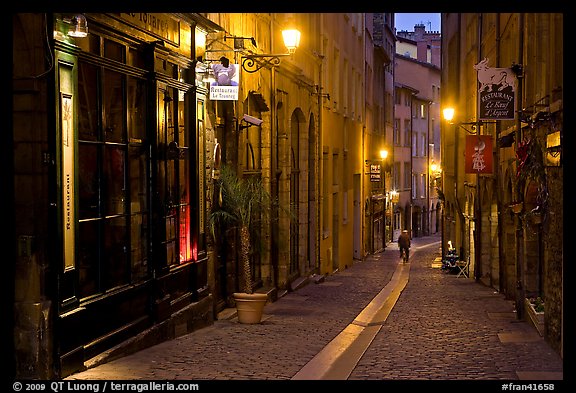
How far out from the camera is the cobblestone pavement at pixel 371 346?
10672 mm

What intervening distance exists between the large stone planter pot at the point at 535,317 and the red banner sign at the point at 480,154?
741 cm

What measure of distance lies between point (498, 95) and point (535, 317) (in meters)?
4.37

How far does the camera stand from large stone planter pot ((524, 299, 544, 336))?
14.6 metres

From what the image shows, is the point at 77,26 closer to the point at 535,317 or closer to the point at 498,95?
the point at 535,317

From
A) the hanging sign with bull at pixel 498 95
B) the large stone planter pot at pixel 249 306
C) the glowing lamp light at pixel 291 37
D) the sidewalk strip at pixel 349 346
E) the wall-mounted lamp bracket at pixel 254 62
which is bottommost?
the sidewalk strip at pixel 349 346

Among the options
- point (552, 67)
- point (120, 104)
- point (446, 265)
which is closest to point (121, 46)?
point (120, 104)

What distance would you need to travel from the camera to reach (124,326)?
11219 mm

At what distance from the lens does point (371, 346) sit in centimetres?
1361

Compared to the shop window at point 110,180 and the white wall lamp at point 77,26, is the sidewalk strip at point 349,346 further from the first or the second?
the white wall lamp at point 77,26

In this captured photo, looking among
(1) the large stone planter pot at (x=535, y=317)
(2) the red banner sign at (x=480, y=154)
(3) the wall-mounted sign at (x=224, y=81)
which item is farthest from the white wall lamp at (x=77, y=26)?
(2) the red banner sign at (x=480, y=154)

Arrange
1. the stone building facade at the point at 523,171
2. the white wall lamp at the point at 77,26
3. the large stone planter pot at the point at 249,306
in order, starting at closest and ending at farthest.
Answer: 1. the white wall lamp at the point at 77,26
2. the stone building facade at the point at 523,171
3. the large stone planter pot at the point at 249,306

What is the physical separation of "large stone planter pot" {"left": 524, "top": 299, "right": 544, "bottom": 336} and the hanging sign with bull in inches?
135

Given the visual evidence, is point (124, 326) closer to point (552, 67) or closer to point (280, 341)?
point (280, 341)

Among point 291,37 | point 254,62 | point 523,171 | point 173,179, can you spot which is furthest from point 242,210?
point 523,171
